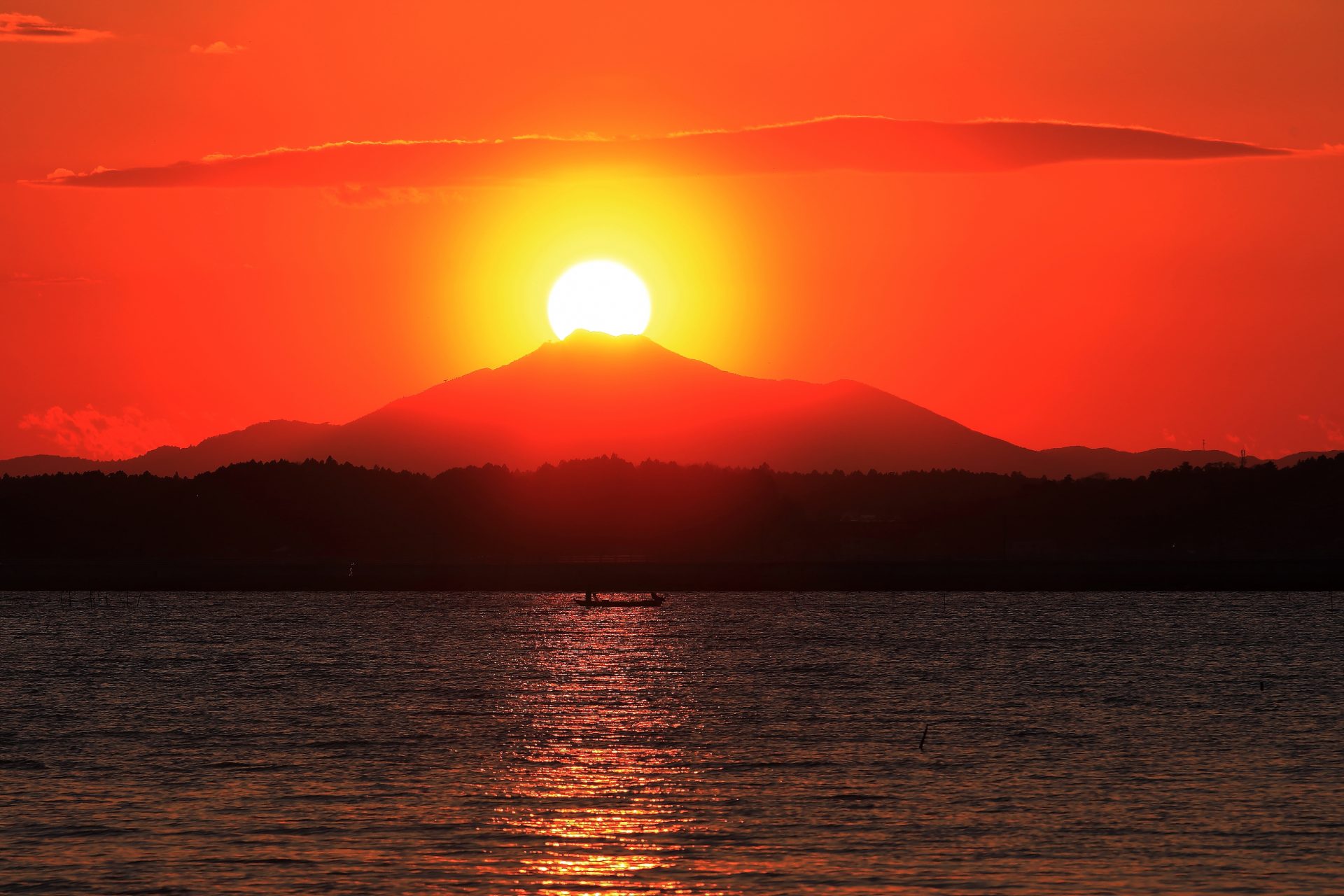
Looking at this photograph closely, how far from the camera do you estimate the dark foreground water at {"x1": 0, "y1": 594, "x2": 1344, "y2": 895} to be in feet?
156

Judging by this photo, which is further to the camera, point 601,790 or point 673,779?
point 673,779

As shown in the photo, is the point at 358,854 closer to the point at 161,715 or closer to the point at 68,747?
the point at 68,747

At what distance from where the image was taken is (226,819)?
5616 cm

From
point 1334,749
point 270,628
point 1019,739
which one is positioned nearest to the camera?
point 1334,749

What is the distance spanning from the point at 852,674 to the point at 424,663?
36.3m

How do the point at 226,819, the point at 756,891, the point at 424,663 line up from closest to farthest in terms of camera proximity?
the point at 756,891, the point at 226,819, the point at 424,663

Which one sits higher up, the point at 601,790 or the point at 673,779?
the point at 601,790

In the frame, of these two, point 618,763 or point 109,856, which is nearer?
point 109,856

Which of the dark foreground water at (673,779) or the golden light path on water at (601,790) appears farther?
→ the dark foreground water at (673,779)

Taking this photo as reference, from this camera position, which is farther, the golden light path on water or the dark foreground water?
the dark foreground water

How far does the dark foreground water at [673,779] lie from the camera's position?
47.6 meters

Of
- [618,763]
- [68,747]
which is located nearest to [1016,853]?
[618,763]

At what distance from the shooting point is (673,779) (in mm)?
66188

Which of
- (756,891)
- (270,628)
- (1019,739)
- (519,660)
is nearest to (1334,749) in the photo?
(1019,739)
